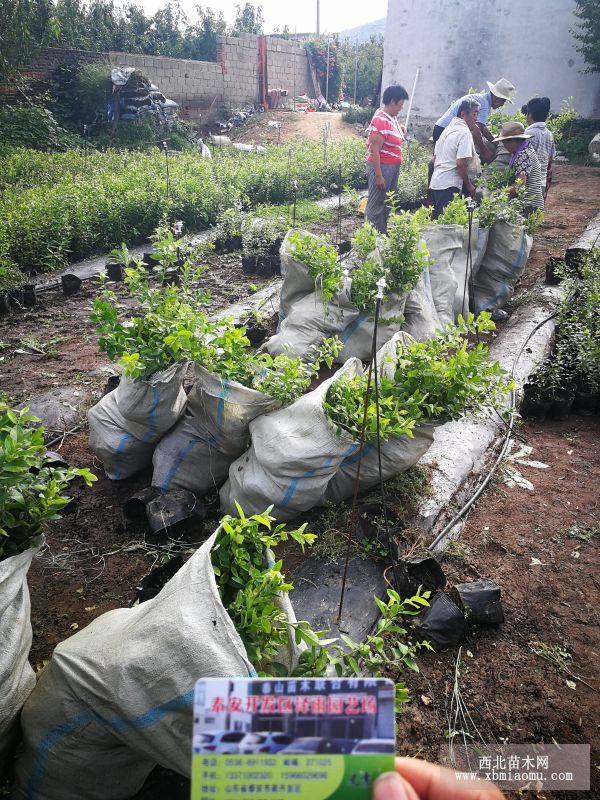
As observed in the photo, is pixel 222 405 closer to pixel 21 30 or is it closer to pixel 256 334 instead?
pixel 256 334

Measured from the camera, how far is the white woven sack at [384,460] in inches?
108

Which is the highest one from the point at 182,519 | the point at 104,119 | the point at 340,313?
the point at 104,119

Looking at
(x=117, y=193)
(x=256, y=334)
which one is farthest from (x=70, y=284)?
(x=256, y=334)

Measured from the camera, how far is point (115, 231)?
24.6ft

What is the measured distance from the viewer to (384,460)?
278cm

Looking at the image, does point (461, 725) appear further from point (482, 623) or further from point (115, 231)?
point (115, 231)

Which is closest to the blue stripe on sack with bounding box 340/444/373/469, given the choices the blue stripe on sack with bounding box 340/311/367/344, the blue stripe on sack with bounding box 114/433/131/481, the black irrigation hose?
the black irrigation hose

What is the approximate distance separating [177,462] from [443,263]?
3323 mm

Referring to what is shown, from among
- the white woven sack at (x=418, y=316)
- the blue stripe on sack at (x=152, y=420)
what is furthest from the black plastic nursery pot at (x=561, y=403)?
the blue stripe on sack at (x=152, y=420)

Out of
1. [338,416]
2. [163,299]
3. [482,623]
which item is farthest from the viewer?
[163,299]

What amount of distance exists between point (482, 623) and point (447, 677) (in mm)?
309

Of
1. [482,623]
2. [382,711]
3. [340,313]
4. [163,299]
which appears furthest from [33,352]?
[382,711]

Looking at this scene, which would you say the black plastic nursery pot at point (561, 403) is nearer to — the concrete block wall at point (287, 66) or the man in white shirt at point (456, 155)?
the man in white shirt at point (456, 155)

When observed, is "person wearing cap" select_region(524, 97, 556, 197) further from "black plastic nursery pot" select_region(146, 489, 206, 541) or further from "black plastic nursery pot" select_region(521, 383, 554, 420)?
"black plastic nursery pot" select_region(146, 489, 206, 541)
